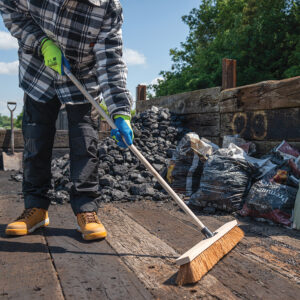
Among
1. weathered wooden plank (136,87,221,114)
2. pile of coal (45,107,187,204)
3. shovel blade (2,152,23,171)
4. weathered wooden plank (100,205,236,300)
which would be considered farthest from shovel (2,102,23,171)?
weathered wooden plank (100,205,236,300)

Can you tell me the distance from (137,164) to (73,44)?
2331 mm

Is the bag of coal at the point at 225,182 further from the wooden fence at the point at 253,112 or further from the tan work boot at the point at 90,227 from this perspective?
the tan work boot at the point at 90,227

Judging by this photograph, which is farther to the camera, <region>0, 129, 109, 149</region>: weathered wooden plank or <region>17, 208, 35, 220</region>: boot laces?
<region>0, 129, 109, 149</region>: weathered wooden plank

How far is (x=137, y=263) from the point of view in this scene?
5.33 feet

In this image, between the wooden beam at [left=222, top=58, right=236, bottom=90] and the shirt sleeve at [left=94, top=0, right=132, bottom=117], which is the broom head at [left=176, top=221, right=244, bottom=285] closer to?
the shirt sleeve at [left=94, top=0, right=132, bottom=117]

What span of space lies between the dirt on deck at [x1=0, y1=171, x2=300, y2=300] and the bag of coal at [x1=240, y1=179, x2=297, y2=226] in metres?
0.09

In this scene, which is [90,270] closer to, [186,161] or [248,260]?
[248,260]

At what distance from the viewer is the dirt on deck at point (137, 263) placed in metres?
1.33

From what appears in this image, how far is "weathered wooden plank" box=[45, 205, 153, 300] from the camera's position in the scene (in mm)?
1312

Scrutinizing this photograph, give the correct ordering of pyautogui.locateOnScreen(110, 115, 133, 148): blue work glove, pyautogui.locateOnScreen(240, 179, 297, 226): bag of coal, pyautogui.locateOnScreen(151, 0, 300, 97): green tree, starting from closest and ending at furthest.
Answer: pyautogui.locateOnScreen(110, 115, 133, 148): blue work glove, pyautogui.locateOnScreen(240, 179, 297, 226): bag of coal, pyautogui.locateOnScreen(151, 0, 300, 97): green tree

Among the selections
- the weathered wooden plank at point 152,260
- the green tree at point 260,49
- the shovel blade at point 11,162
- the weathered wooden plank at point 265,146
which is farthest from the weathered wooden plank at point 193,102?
the green tree at point 260,49

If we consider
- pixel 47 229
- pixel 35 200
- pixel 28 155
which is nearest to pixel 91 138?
pixel 28 155

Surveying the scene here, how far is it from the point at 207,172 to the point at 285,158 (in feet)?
2.38

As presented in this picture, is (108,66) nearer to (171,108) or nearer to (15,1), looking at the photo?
(15,1)
